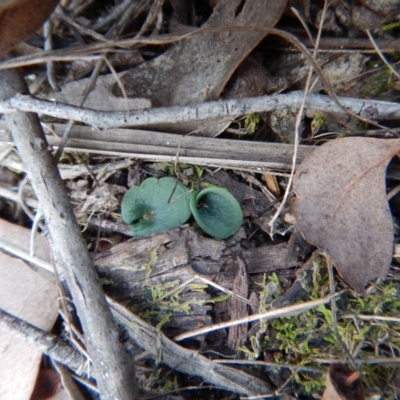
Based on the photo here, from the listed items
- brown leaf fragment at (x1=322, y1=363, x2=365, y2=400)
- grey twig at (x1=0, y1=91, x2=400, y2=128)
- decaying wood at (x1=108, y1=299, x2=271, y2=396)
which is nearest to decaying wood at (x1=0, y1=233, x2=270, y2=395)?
decaying wood at (x1=108, y1=299, x2=271, y2=396)

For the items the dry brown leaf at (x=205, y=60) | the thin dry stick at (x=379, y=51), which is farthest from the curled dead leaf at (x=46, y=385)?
the thin dry stick at (x=379, y=51)

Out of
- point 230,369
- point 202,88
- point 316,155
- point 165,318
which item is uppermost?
point 202,88

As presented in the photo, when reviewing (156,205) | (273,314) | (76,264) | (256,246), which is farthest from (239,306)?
(76,264)

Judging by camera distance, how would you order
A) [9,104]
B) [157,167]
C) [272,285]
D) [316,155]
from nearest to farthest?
[9,104] < [316,155] < [272,285] < [157,167]

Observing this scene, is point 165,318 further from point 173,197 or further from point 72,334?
point 173,197

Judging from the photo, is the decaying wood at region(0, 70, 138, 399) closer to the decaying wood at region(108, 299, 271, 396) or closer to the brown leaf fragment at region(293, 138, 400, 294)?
the decaying wood at region(108, 299, 271, 396)

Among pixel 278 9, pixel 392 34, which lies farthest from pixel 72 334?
pixel 392 34

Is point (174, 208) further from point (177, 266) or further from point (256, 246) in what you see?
point (256, 246)
